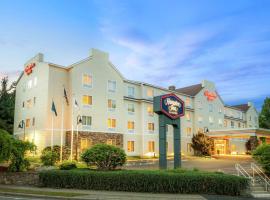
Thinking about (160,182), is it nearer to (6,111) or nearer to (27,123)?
(27,123)

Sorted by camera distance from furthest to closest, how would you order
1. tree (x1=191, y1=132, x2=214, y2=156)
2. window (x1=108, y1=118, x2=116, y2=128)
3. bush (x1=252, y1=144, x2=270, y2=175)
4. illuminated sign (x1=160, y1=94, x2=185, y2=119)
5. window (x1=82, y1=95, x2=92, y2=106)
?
tree (x1=191, y1=132, x2=214, y2=156) → window (x1=108, y1=118, x2=116, y2=128) → window (x1=82, y1=95, x2=92, y2=106) → illuminated sign (x1=160, y1=94, x2=185, y2=119) → bush (x1=252, y1=144, x2=270, y2=175)

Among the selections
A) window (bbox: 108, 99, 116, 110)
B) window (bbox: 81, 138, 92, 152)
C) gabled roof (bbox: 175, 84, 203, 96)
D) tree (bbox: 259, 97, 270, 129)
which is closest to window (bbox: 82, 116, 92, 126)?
window (bbox: 81, 138, 92, 152)

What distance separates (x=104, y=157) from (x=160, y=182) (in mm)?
5072

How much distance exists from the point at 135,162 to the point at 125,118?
998 cm

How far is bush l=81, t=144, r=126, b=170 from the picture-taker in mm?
21078

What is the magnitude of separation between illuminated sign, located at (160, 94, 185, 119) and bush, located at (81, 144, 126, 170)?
5088 mm

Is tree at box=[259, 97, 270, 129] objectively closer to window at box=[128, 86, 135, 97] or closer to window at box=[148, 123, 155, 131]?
window at box=[148, 123, 155, 131]

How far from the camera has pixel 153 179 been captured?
17.7 m

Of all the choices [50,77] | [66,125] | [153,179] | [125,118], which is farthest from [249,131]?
[153,179]

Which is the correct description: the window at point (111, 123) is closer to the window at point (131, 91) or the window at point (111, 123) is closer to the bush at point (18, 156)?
the window at point (131, 91)

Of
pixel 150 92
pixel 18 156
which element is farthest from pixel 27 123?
pixel 150 92

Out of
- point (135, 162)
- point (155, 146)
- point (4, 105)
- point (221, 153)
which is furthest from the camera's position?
point (221, 153)

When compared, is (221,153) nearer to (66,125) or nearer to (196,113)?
(196,113)

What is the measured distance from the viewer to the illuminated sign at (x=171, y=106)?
77.6ft
